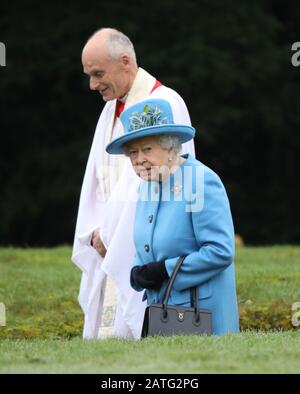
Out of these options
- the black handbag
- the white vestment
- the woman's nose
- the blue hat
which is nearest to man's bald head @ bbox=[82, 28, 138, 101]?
the white vestment

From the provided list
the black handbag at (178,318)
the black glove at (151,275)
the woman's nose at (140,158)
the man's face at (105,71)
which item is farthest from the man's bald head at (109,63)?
the black handbag at (178,318)

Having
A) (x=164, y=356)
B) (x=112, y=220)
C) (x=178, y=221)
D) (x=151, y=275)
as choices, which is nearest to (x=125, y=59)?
(x=112, y=220)

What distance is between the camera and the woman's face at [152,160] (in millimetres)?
7152

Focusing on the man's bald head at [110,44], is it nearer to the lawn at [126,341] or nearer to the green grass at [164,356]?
the lawn at [126,341]

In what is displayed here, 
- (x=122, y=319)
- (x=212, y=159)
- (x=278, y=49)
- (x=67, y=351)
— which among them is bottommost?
(x=67, y=351)

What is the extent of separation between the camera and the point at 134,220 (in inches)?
312

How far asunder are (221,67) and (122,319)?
1360 cm

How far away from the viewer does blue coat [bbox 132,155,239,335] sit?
23.0 feet

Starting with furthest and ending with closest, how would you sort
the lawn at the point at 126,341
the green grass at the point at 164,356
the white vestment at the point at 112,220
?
the white vestment at the point at 112,220, the lawn at the point at 126,341, the green grass at the point at 164,356

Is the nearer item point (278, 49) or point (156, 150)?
point (156, 150)

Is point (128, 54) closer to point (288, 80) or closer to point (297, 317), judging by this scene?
point (297, 317)

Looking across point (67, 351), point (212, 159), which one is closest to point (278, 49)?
point (212, 159)

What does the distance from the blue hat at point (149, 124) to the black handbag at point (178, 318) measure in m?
0.72

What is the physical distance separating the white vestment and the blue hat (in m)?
0.75
